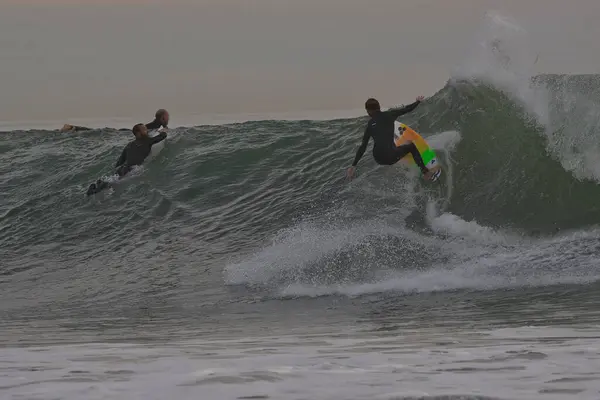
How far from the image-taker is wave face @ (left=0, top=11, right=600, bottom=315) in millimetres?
9453

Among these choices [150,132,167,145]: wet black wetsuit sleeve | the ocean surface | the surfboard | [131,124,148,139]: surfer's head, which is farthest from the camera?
[150,132,167,145]: wet black wetsuit sleeve

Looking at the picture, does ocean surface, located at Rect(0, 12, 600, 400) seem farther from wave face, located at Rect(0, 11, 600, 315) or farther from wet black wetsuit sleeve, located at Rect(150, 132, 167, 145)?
wet black wetsuit sleeve, located at Rect(150, 132, 167, 145)

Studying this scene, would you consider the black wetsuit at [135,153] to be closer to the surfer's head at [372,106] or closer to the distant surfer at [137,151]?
the distant surfer at [137,151]

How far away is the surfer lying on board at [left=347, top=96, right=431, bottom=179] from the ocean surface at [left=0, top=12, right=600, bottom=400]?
0.39m

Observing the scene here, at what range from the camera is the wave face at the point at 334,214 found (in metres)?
9.45

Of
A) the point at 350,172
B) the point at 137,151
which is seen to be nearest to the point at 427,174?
the point at 350,172

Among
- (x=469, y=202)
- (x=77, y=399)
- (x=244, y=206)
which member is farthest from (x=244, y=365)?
(x=244, y=206)

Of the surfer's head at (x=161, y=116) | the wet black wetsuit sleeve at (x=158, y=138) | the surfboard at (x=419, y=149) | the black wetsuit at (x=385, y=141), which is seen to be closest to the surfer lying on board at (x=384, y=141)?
the black wetsuit at (x=385, y=141)

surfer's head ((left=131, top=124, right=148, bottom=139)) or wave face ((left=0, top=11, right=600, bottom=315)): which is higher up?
surfer's head ((left=131, top=124, right=148, bottom=139))

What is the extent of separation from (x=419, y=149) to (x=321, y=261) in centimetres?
323

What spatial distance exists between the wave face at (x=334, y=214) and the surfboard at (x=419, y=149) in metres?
0.19

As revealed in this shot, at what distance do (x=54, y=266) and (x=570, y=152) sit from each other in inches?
305

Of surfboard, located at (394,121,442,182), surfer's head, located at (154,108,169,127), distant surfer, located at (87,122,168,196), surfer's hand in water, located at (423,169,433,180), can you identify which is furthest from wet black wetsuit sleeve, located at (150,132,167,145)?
surfer's hand in water, located at (423,169,433,180)

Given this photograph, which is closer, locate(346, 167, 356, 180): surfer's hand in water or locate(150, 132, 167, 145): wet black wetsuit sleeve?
locate(346, 167, 356, 180): surfer's hand in water
